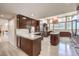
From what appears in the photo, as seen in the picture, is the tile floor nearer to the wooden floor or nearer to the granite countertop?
the granite countertop

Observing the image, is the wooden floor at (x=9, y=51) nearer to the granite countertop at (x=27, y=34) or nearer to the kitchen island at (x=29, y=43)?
the kitchen island at (x=29, y=43)

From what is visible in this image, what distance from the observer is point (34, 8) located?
92.2 inches

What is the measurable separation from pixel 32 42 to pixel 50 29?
440 mm

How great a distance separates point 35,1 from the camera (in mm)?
2324

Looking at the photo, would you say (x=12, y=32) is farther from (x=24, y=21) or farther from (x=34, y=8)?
(x=34, y=8)

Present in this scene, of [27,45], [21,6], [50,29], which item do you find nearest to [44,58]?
[27,45]

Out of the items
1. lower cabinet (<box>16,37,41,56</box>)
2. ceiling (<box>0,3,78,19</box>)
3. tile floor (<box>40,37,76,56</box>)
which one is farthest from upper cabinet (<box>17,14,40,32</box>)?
Answer: tile floor (<box>40,37,76,56</box>)

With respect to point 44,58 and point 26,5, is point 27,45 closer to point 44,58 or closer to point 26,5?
point 44,58

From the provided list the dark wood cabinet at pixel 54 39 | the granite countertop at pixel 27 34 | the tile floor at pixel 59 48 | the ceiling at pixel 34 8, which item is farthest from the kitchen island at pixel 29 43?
the ceiling at pixel 34 8

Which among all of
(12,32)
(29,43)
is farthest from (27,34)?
(12,32)

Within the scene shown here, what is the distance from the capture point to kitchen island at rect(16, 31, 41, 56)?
2344mm

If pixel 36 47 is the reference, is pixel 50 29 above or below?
above

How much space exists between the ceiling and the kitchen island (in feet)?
1.34

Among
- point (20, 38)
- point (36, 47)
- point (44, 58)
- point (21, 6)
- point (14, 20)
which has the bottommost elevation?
point (44, 58)
